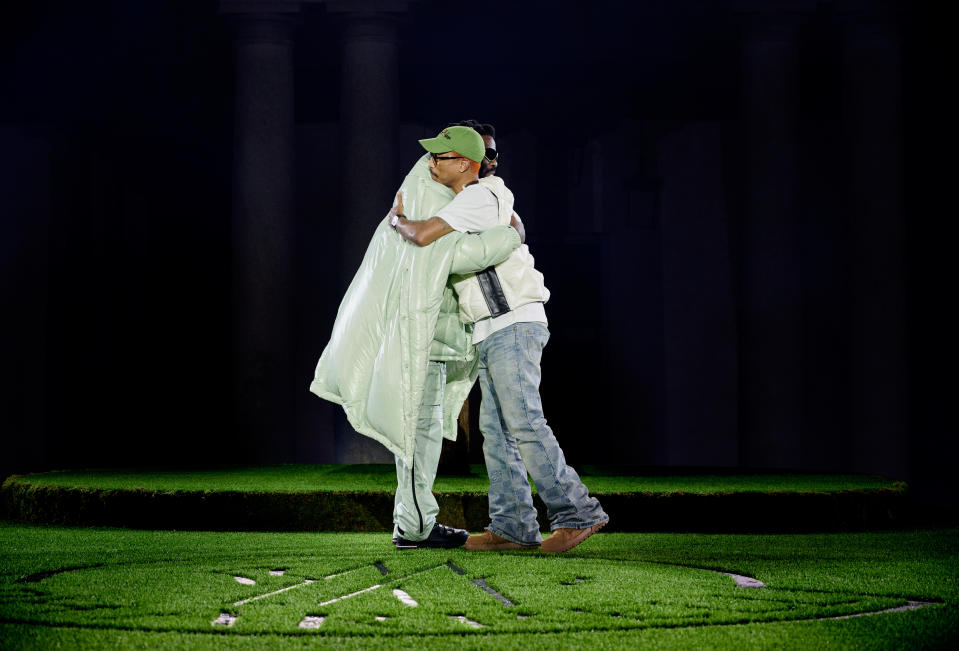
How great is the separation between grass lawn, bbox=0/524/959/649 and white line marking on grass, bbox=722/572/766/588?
0.04m

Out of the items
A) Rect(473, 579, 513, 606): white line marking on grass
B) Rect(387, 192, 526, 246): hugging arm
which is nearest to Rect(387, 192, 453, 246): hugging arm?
Rect(387, 192, 526, 246): hugging arm

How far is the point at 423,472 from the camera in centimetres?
519

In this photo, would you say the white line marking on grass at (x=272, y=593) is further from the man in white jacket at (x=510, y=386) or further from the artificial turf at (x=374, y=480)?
the artificial turf at (x=374, y=480)

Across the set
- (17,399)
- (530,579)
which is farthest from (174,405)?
(530,579)

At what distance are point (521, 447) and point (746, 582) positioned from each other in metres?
1.12

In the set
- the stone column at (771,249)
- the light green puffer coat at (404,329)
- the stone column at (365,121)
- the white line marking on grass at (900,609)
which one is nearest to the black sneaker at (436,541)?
the light green puffer coat at (404,329)

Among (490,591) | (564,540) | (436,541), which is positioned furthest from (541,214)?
(490,591)

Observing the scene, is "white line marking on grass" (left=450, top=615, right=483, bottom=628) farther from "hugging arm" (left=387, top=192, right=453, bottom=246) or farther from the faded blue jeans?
"hugging arm" (left=387, top=192, right=453, bottom=246)

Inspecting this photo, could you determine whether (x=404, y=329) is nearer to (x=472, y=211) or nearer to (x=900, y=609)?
(x=472, y=211)

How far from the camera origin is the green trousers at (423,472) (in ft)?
17.0

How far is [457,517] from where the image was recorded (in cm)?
675

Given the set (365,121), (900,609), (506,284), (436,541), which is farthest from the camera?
(365,121)

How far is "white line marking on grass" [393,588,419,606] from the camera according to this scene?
377 centimetres

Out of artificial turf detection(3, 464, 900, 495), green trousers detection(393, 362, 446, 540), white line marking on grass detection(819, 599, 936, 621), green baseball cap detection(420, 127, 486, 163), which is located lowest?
artificial turf detection(3, 464, 900, 495)
